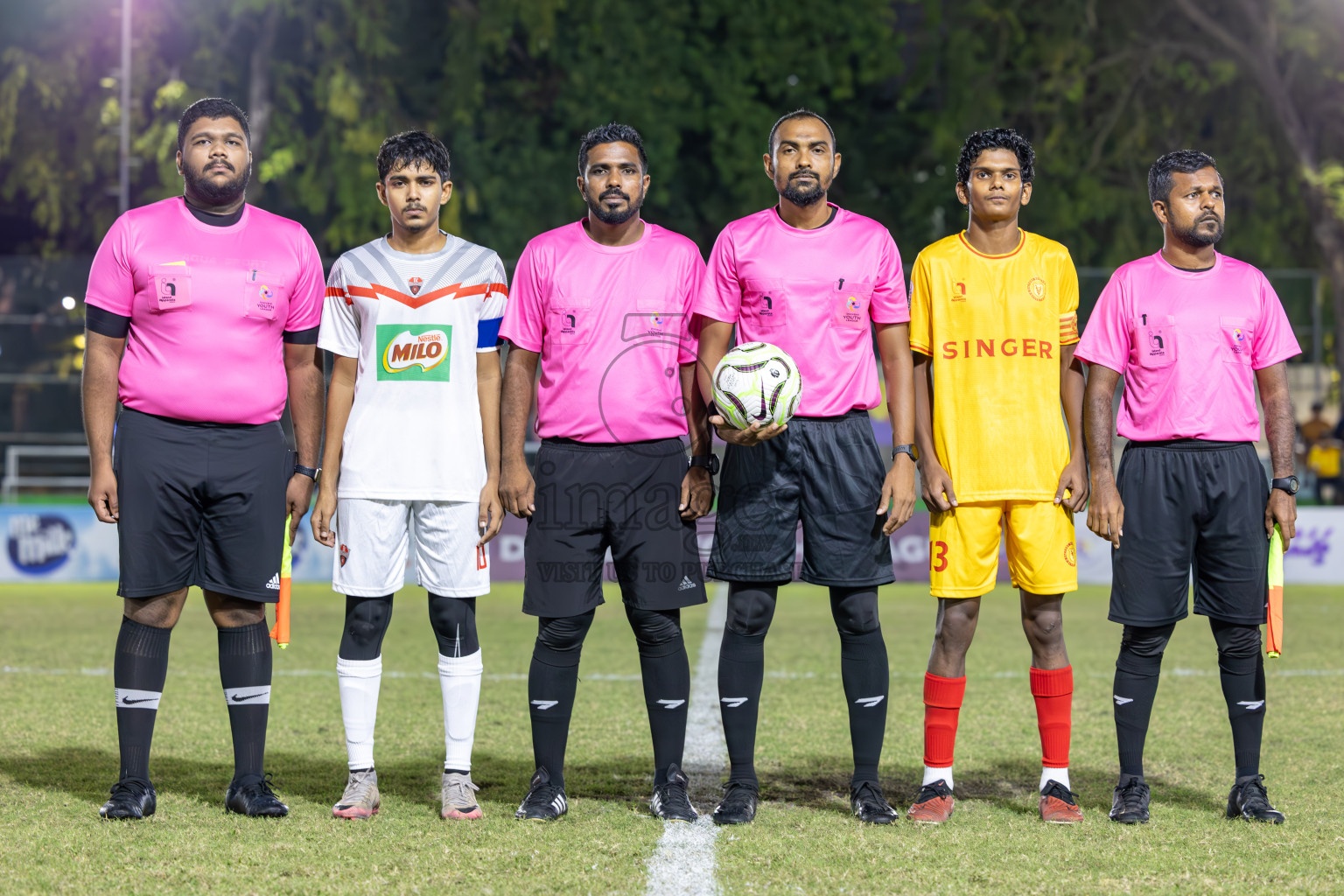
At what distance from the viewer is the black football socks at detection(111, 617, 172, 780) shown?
4.77 metres

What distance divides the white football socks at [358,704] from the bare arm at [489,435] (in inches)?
23.1

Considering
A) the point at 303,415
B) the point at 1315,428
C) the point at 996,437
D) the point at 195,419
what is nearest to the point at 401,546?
the point at 303,415

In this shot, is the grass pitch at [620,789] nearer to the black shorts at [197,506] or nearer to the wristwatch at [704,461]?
the black shorts at [197,506]

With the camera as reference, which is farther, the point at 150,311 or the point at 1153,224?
the point at 1153,224

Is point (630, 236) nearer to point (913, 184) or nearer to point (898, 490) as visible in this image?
point (898, 490)

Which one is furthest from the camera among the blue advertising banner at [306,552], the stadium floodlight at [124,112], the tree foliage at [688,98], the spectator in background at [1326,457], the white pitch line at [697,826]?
the stadium floodlight at [124,112]

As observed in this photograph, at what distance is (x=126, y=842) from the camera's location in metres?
4.38

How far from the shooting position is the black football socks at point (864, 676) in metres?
4.83

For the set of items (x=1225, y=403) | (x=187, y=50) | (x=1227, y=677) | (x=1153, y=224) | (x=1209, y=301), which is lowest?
(x=1227, y=677)

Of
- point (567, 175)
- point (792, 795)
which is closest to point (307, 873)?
point (792, 795)

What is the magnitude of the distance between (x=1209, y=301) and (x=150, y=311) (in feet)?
11.7

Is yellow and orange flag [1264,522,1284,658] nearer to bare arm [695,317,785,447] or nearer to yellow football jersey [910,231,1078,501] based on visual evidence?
yellow football jersey [910,231,1078,501]

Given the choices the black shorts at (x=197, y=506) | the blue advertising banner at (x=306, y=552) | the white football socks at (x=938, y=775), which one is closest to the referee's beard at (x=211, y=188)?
the black shorts at (x=197, y=506)

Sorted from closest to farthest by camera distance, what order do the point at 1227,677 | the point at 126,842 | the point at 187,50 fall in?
the point at 126,842
the point at 1227,677
the point at 187,50
